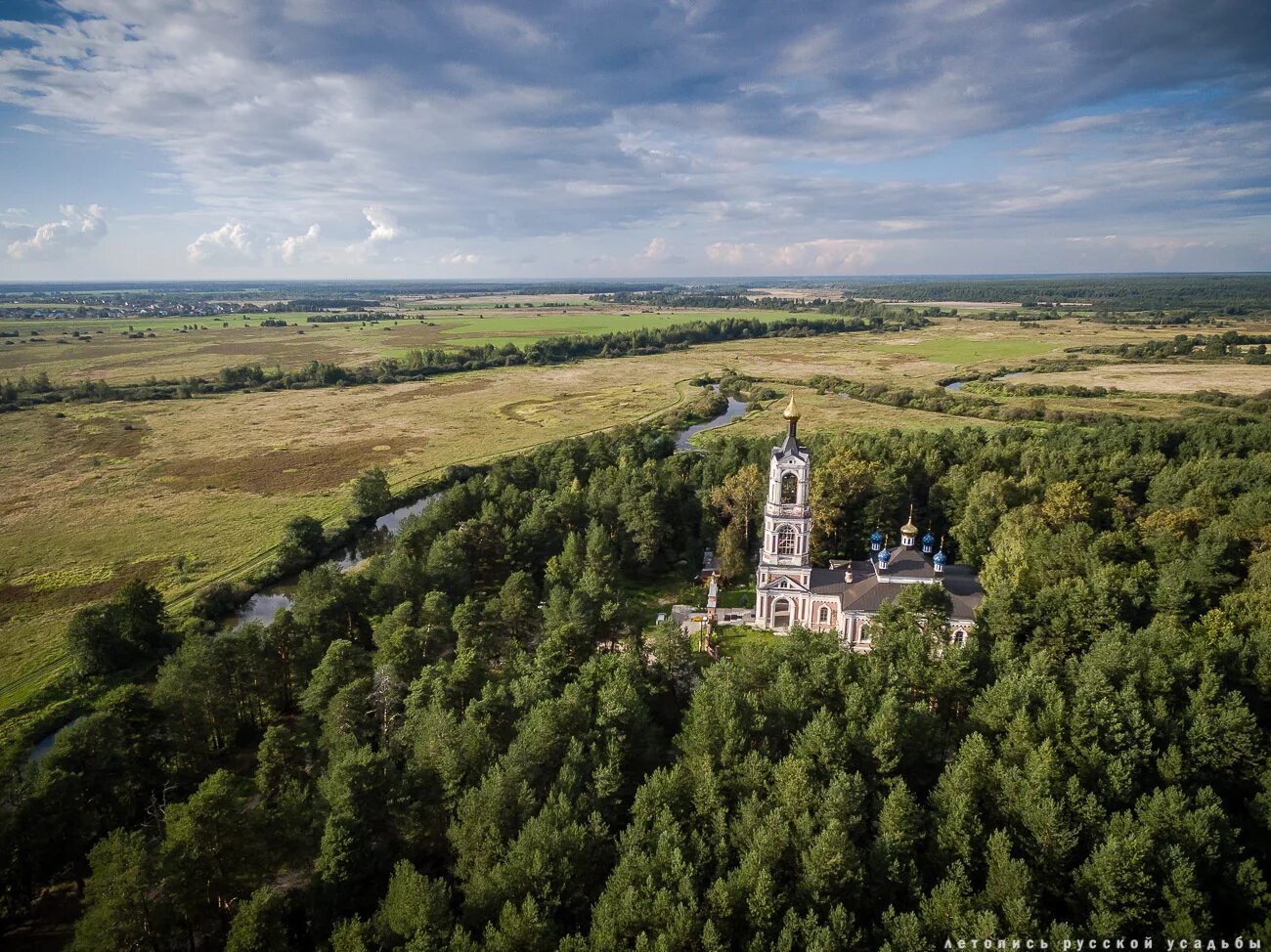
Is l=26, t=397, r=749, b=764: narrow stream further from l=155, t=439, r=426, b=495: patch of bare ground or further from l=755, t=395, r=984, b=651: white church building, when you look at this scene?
l=755, t=395, r=984, b=651: white church building

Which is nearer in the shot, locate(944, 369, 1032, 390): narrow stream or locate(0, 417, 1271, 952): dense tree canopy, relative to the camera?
locate(0, 417, 1271, 952): dense tree canopy

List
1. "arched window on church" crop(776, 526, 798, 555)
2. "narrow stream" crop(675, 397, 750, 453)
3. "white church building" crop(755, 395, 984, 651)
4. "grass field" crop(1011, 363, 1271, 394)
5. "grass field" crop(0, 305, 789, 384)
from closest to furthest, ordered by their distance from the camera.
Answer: "white church building" crop(755, 395, 984, 651) < "arched window on church" crop(776, 526, 798, 555) < "narrow stream" crop(675, 397, 750, 453) < "grass field" crop(1011, 363, 1271, 394) < "grass field" crop(0, 305, 789, 384)

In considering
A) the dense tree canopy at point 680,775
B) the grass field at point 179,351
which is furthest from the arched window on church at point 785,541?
the grass field at point 179,351

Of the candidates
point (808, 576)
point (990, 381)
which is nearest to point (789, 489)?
point (808, 576)

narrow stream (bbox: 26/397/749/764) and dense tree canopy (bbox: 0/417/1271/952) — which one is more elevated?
dense tree canopy (bbox: 0/417/1271/952)

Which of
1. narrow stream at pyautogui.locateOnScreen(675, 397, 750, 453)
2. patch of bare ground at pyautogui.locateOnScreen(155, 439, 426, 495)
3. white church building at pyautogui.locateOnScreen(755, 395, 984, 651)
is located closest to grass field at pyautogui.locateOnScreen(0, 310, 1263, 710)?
patch of bare ground at pyautogui.locateOnScreen(155, 439, 426, 495)

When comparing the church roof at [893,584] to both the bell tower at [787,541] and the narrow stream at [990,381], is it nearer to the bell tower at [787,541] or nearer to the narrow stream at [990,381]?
the bell tower at [787,541]
